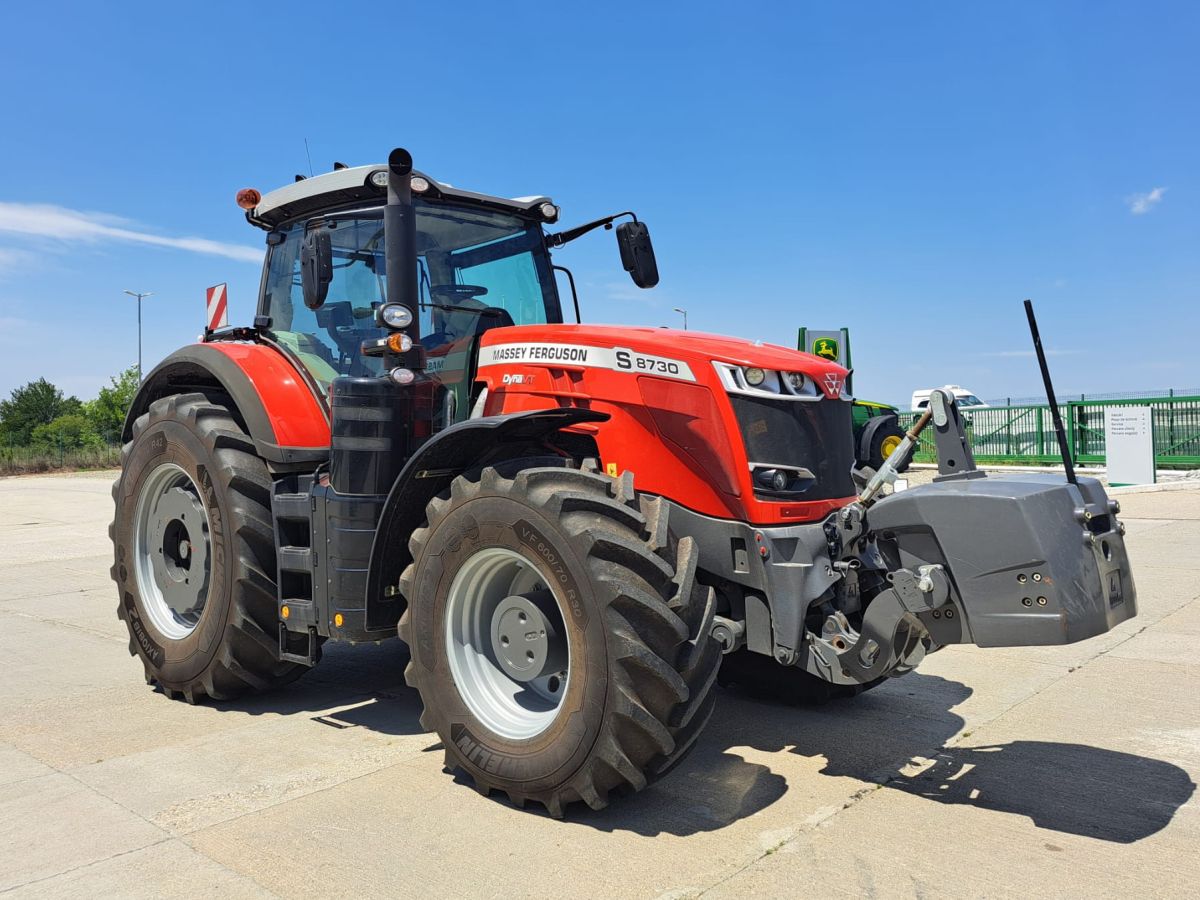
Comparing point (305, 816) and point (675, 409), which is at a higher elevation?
point (675, 409)

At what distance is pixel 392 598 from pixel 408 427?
78cm

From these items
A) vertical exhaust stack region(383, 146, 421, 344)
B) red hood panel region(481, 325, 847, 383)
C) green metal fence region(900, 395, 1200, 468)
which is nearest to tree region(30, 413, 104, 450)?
green metal fence region(900, 395, 1200, 468)

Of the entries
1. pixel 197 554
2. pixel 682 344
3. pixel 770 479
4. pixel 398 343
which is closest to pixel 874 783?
pixel 770 479

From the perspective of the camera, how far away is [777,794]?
145 inches

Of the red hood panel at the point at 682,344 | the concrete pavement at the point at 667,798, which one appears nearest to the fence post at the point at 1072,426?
the concrete pavement at the point at 667,798

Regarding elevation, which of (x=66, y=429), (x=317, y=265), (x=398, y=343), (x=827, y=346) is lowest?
(x=398, y=343)

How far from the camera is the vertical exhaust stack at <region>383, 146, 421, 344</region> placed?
4309mm

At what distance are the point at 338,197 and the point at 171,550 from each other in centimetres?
223

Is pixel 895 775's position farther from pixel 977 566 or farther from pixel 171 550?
pixel 171 550

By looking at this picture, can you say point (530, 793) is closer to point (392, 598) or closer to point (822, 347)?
point (392, 598)

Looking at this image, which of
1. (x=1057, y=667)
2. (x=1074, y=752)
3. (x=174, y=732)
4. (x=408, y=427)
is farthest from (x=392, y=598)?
(x=1057, y=667)

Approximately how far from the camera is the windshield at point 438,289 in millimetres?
4727

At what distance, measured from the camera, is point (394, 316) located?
13.9ft

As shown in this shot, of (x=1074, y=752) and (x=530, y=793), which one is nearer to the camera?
(x=530, y=793)
